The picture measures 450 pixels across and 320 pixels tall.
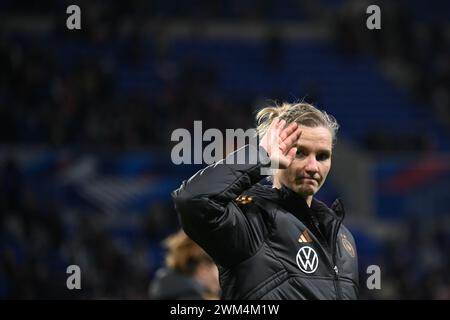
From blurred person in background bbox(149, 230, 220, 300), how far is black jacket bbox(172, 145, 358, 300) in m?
1.56

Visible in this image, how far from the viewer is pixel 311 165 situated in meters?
3.22

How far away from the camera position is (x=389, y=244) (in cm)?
1298

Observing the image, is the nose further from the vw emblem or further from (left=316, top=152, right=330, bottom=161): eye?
the vw emblem

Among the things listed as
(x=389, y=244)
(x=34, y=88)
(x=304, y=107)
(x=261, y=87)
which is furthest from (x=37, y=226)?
(x=304, y=107)

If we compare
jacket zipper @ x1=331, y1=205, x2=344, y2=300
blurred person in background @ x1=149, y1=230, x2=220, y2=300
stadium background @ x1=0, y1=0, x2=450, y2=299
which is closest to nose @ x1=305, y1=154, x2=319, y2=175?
jacket zipper @ x1=331, y1=205, x2=344, y2=300

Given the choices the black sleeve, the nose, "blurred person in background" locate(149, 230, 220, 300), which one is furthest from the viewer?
"blurred person in background" locate(149, 230, 220, 300)

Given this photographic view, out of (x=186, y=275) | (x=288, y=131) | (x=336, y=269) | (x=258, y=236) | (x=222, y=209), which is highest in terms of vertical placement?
(x=288, y=131)

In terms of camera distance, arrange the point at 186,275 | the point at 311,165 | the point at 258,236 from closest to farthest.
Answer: the point at 258,236
the point at 311,165
the point at 186,275

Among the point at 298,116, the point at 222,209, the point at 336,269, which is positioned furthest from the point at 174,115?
the point at 222,209

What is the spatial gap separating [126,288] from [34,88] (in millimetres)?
4019

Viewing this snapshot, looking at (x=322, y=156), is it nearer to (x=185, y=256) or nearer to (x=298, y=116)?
(x=298, y=116)

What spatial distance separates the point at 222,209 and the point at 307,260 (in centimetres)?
37

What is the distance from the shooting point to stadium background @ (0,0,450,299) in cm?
1112

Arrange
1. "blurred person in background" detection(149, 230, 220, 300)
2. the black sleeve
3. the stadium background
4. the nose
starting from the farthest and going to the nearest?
1. the stadium background
2. "blurred person in background" detection(149, 230, 220, 300)
3. the nose
4. the black sleeve
